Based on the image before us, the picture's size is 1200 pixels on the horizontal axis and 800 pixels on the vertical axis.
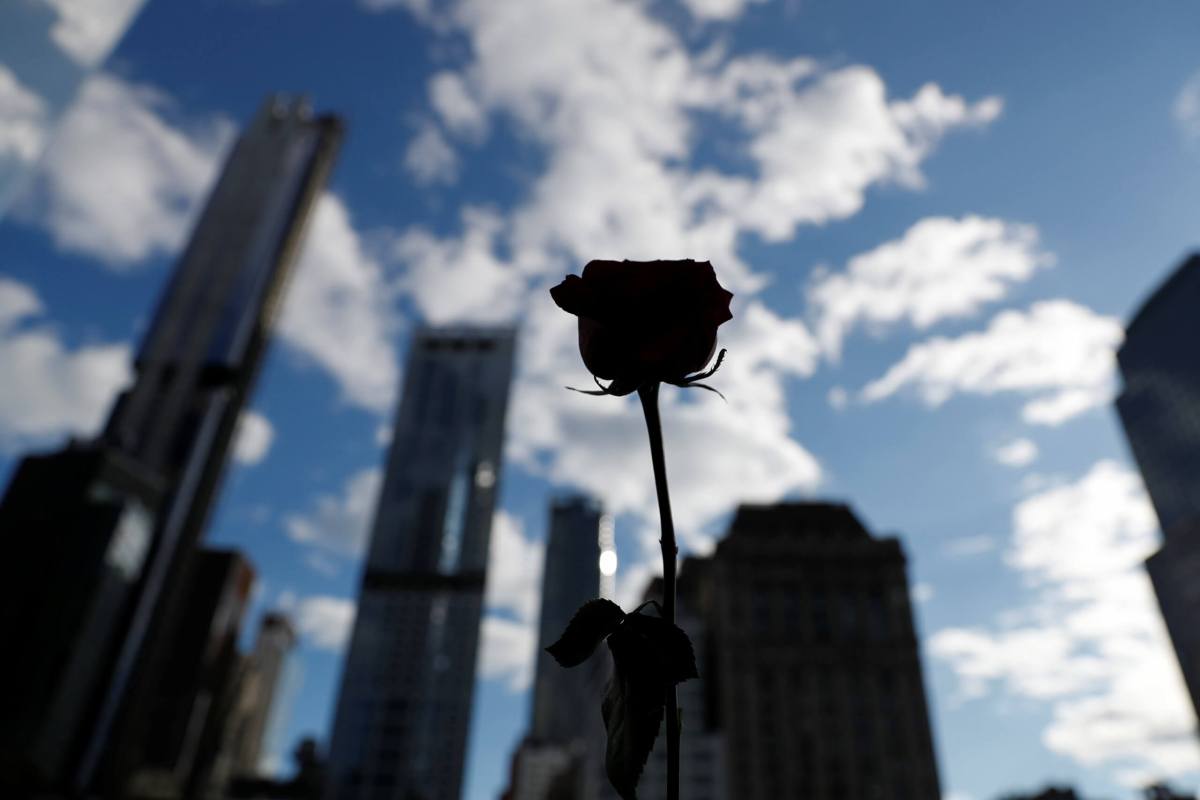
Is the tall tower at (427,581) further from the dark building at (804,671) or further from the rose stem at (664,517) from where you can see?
the rose stem at (664,517)

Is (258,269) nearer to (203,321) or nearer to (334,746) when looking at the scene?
(203,321)

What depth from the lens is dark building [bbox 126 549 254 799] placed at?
11412cm

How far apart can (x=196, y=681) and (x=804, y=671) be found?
99.2 metres

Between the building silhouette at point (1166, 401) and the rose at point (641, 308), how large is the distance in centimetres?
10485

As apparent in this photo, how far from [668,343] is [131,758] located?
122557 mm

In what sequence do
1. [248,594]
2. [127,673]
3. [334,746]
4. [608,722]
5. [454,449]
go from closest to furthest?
[608,722] < [127,673] < [334,746] < [248,594] < [454,449]

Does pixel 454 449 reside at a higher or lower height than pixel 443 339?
lower

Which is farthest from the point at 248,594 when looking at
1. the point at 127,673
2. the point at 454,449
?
the point at 127,673

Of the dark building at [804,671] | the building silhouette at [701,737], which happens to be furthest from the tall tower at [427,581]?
the dark building at [804,671]

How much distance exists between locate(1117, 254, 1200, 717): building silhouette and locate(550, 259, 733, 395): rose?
344ft

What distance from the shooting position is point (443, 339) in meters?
193

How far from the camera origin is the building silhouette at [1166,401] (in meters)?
97.5

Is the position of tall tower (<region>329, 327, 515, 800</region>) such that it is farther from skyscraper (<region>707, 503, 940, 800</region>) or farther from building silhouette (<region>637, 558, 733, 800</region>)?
skyscraper (<region>707, 503, 940, 800</region>)

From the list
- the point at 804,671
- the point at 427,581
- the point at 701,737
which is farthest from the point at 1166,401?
the point at 427,581
